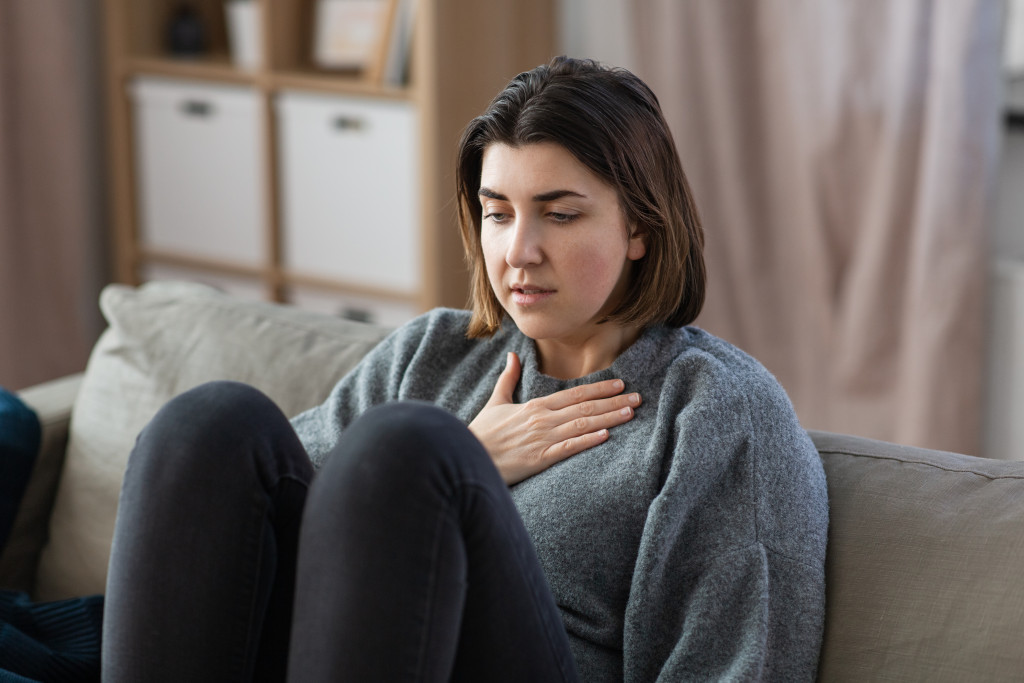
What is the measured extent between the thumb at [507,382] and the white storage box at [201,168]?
1.80 m

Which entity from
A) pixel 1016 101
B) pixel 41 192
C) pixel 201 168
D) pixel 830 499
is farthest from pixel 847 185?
pixel 41 192

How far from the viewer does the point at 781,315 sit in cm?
263

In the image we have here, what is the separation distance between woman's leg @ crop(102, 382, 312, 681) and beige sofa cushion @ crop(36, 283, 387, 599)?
45 cm

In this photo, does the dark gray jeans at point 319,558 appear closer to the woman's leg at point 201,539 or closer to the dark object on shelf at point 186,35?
the woman's leg at point 201,539

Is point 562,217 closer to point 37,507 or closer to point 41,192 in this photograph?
point 37,507

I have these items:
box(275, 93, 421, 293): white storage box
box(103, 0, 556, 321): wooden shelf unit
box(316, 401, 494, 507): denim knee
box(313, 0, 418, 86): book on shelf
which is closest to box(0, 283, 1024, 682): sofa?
box(316, 401, 494, 507): denim knee

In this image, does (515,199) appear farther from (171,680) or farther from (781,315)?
(781,315)

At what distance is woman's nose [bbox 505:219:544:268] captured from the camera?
118 centimetres

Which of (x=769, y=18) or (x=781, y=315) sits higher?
(x=769, y=18)

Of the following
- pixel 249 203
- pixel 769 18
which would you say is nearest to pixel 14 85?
pixel 249 203

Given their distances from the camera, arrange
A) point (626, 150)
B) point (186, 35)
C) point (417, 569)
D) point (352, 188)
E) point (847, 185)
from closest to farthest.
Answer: point (417, 569)
point (626, 150)
point (847, 185)
point (352, 188)
point (186, 35)

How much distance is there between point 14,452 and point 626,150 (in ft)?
3.15

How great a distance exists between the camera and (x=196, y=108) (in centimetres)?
302

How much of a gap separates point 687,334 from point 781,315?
4.64ft
